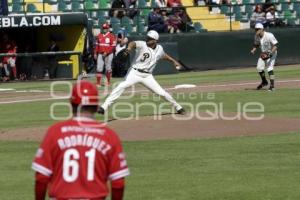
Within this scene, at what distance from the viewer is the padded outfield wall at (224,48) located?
32281mm

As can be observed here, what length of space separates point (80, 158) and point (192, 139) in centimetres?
876

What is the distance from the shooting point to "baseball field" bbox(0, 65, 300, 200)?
10.1 m

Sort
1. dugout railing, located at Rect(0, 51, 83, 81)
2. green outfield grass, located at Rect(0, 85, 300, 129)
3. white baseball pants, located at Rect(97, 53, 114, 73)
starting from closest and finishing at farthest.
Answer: green outfield grass, located at Rect(0, 85, 300, 129) < white baseball pants, located at Rect(97, 53, 114, 73) < dugout railing, located at Rect(0, 51, 83, 81)

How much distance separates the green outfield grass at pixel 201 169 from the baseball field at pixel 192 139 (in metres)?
0.01

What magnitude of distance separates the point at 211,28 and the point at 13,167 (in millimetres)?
23559

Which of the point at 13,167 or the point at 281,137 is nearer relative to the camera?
the point at 13,167

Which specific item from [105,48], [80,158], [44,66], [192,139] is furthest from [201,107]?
[80,158]

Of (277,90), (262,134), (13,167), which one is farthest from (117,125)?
(277,90)

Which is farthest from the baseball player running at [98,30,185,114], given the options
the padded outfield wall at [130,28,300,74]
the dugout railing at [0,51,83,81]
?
the padded outfield wall at [130,28,300,74]

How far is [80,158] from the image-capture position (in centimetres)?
553

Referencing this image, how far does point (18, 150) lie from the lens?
43.6 ft

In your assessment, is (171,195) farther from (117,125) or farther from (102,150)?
(117,125)

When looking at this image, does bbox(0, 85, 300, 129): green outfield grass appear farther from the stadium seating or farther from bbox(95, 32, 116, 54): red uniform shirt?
the stadium seating

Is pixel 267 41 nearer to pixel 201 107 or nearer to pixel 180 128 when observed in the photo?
pixel 201 107
